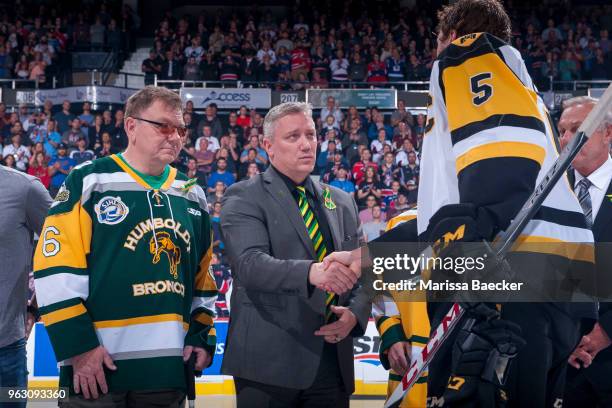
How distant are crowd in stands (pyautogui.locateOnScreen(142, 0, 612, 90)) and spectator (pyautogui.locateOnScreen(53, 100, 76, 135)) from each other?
2.70 meters

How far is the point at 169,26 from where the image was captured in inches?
832

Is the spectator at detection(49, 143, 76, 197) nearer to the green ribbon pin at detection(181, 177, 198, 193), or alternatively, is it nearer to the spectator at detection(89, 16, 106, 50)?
the spectator at detection(89, 16, 106, 50)

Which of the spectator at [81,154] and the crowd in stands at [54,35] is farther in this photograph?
the crowd in stands at [54,35]

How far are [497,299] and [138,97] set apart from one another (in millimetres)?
2108

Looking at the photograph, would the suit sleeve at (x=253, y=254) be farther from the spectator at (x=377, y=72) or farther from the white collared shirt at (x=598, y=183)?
the spectator at (x=377, y=72)

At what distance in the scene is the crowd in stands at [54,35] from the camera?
733 inches

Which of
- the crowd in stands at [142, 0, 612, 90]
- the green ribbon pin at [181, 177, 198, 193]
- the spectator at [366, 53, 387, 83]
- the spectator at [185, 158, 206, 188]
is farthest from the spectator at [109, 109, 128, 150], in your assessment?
the green ribbon pin at [181, 177, 198, 193]

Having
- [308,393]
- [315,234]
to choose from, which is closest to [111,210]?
[315,234]

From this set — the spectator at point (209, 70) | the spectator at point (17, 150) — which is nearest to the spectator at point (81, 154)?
the spectator at point (17, 150)

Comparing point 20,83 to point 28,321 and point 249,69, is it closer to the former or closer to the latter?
point 249,69

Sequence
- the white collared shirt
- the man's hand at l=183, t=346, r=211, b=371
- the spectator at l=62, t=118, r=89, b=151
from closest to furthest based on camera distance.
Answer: the man's hand at l=183, t=346, r=211, b=371 → the white collared shirt → the spectator at l=62, t=118, r=89, b=151

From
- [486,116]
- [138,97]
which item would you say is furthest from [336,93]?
[486,116]

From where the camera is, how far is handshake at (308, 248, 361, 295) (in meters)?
2.73

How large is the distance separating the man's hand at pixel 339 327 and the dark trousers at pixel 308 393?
90 millimetres
